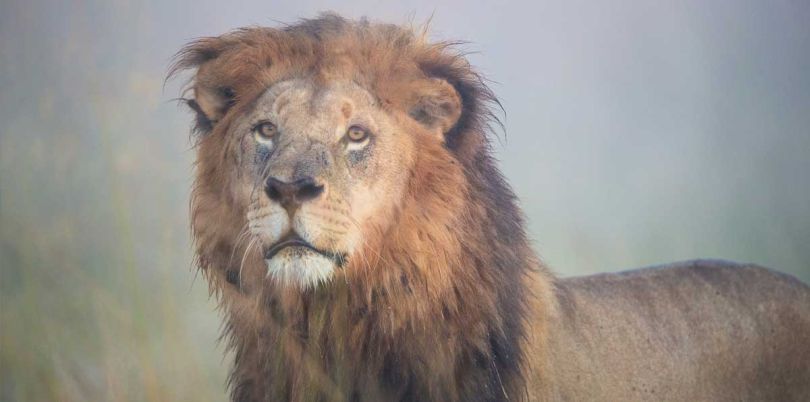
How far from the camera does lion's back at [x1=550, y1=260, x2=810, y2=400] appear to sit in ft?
9.12

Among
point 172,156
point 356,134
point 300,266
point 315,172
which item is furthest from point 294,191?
point 172,156

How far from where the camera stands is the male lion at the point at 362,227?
7.32 ft

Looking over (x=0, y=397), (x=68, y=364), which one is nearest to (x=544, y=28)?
(x=68, y=364)

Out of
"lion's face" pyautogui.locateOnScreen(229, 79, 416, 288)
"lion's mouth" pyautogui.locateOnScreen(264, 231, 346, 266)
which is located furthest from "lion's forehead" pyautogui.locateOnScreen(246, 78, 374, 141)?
"lion's mouth" pyautogui.locateOnScreen(264, 231, 346, 266)

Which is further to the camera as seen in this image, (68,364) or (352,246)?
(68,364)

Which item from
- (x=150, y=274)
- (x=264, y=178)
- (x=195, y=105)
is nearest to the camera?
(x=264, y=178)

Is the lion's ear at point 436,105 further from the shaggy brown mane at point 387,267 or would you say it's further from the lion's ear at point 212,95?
the lion's ear at point 212,95

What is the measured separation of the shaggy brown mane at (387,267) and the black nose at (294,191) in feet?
0.78

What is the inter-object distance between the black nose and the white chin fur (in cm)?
11

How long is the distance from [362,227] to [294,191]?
230 millimetres

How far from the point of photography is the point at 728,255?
3.37 metres

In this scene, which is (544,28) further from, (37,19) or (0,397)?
(0,397)

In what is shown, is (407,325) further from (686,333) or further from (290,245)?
(686,333)

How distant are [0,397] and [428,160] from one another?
188 centimetres
